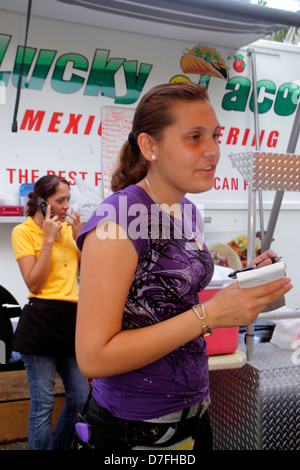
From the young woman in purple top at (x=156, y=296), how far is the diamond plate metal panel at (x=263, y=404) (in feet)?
2.93

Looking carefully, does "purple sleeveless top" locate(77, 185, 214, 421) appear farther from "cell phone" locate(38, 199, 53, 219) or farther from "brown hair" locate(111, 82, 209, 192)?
"cell phone" locate(38, 199, 53, 219)

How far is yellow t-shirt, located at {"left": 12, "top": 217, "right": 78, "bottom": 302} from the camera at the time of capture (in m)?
2.37

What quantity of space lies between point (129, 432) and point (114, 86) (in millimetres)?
3192

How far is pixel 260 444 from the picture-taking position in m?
2.00

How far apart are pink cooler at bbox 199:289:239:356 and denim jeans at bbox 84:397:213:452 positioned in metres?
0.83

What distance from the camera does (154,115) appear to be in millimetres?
1149

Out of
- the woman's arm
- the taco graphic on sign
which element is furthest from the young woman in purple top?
the taco graphic on sign

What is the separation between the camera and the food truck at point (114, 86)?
128 inches

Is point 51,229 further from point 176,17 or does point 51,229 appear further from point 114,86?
point 176,17

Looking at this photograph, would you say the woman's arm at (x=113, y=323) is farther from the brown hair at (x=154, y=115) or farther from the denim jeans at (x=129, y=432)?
the brown hair at (x=154, y=115)

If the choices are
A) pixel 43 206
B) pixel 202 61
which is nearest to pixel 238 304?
pixel 43 206

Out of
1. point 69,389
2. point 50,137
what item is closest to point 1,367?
point 69,389

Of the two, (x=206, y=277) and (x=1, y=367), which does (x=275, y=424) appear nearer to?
(x=206, y=277)

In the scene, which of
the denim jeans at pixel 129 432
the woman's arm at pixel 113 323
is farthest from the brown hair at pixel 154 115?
the denim jeans at pixel 129 432
